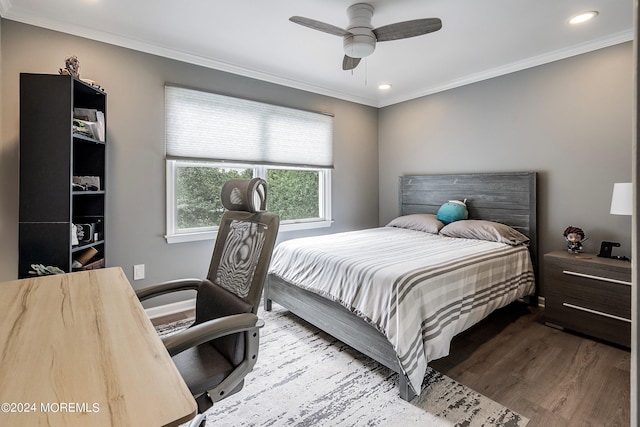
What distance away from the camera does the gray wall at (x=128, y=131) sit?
236 centimetres

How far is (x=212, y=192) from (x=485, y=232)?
2.86 m

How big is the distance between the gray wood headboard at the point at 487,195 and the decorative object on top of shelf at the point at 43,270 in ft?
12.4

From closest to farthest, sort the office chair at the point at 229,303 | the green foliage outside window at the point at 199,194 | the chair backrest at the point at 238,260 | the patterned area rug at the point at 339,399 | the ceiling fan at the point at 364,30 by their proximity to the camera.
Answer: the office chair at the point at 229,303
the chair backrest at the point at 238,260
the patterned area rug at the point at 339,399
the ceiling fan at the point at 364,30
the green foliage outside window at the point at 199,194

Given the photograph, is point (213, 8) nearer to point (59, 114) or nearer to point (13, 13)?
point (59, 114)

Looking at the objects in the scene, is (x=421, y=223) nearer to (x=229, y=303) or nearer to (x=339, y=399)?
(x=339, y=399)

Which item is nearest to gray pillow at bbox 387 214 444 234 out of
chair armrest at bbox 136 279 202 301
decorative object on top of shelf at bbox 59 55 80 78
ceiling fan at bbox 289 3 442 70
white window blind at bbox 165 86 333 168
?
white window blind at bbox 165 86 333 168

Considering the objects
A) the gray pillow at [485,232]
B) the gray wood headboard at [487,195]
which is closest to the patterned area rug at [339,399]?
the gray pillow at [485,232]

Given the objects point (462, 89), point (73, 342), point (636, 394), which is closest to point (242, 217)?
point (73, 342)

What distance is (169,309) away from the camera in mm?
3070

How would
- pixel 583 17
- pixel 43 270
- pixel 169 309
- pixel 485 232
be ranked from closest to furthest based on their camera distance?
pixel 43 270, pixel 583 17, pixel 169 309, pixel 485 232

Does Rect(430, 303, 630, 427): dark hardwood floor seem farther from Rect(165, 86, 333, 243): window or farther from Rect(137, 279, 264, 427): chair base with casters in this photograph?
Rect(165, 86, 333, 243): window

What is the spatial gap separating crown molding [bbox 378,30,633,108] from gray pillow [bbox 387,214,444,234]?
5.37ft

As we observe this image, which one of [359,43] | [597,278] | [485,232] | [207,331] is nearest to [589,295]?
[597,278]

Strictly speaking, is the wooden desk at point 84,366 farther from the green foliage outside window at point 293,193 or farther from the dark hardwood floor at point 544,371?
the green foliage outside window at point 293,193
